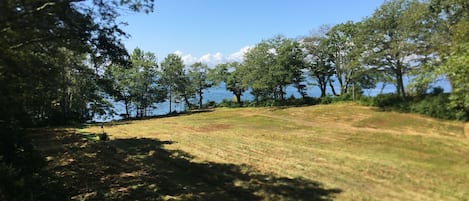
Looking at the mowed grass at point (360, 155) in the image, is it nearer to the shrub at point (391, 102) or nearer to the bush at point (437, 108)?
the bush at point (437, 108)

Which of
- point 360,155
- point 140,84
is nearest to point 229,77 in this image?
point 140,84

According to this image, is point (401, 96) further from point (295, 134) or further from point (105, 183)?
point (105, 183)

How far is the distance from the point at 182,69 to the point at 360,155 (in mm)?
38548

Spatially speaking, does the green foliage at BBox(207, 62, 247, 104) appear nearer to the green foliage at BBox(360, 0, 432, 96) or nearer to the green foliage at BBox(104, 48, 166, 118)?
the green foliage at BBox(104, 48, 166, 118)

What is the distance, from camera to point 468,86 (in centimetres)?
822

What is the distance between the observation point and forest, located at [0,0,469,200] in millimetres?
7672

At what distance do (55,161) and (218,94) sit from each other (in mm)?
54289

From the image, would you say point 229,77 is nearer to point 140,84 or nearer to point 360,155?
point 140,84

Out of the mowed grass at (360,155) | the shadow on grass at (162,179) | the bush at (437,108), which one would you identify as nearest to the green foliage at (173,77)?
the mowed grass at (360,155)

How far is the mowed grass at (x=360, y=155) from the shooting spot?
984 cm

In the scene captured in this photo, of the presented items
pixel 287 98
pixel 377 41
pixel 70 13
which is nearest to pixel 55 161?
pixel 70 13

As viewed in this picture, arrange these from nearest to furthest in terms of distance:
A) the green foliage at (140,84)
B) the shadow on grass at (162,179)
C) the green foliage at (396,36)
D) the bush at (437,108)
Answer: the shadow on grass at (162,179)
the bush at (437,108)
the green foliage at (396,36)
the green foliage at (140,84)

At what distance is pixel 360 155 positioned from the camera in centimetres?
1466

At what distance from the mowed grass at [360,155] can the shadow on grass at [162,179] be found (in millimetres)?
266
